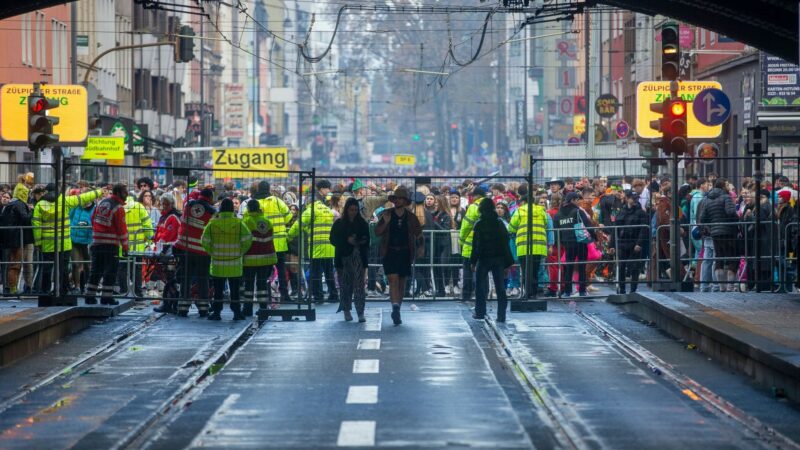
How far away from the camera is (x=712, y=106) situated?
26219mm

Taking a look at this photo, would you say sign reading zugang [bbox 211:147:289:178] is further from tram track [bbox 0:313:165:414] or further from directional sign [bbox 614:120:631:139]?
tram track [bbox 0:313:165:414]

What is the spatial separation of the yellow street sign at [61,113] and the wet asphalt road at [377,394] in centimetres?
1479

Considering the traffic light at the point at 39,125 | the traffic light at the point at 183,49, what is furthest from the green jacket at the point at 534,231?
the traffic light at the point at 183,49

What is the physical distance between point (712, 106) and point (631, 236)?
8.61 ft

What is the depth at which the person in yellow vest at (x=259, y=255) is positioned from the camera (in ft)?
78.3

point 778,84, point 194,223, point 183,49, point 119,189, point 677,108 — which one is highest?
point 183,49

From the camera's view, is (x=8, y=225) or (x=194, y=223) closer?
(x=194, y=223)

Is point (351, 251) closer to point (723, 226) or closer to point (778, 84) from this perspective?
point (723, 226)

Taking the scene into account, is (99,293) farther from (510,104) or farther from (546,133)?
(510,104)

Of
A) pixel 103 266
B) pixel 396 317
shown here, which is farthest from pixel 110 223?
pixel 396 317

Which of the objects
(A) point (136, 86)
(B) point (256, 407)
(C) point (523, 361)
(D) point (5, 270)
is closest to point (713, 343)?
(C) point (523, 361)

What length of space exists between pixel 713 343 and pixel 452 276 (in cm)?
968

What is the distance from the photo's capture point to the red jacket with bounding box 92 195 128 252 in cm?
2388

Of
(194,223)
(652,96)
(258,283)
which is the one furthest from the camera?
(652,96)
